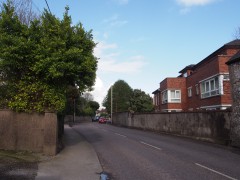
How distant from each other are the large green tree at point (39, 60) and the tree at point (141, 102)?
148 ft

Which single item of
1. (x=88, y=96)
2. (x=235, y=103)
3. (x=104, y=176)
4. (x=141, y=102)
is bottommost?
(x=104, y=176)

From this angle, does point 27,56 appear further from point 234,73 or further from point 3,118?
point 234,73

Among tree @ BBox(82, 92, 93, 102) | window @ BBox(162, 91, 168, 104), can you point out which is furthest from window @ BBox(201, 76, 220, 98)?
tree @ BBox(82, 92, 93, 102)

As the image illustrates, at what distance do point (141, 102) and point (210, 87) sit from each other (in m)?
28.2

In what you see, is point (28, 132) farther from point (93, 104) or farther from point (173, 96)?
point (93, 104)

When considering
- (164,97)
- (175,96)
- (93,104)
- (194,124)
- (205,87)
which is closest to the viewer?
(194,124)

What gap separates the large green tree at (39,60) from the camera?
1341 cm

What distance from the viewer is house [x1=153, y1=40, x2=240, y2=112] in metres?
29.4

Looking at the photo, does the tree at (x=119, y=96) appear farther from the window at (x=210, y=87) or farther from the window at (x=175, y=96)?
the window at (x=210, y=87)

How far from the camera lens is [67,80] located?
15.2m

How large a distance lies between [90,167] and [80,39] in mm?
6400

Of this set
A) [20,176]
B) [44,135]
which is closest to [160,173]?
[20,176]

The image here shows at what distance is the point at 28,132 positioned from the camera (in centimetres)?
1391

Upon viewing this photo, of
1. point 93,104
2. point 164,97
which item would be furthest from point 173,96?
point 93,104
